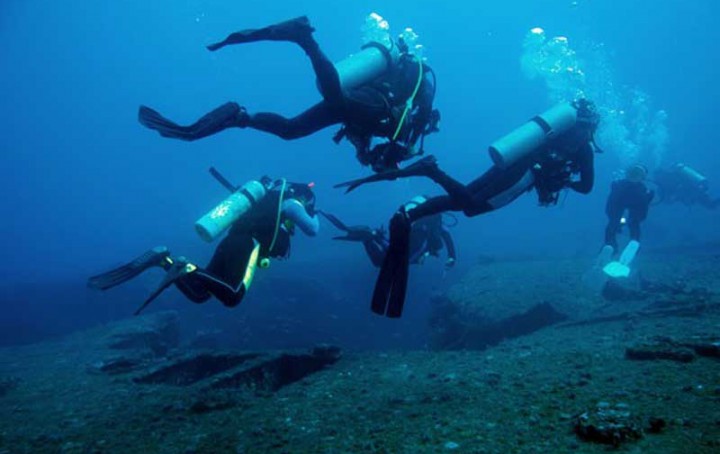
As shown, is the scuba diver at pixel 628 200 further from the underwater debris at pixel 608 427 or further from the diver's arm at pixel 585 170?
the underwater debris at pixel 608 427

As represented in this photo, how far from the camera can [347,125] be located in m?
5.28

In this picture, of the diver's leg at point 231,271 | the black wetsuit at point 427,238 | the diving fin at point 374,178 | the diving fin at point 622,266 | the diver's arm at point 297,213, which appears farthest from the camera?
the diving fin at point 622,266

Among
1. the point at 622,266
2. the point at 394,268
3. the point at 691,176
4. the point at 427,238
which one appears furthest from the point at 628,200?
the point at 394,268

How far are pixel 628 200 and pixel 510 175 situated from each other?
7.16 meters

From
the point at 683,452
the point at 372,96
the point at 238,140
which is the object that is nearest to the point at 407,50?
the point at 372,96

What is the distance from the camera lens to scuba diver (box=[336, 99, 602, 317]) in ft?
15.2

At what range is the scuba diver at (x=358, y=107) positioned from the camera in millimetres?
4555

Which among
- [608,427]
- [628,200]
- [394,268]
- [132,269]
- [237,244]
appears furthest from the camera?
[628,200]

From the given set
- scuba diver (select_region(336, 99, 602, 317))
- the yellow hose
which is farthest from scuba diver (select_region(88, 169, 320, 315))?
the yellow hose

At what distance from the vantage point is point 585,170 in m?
6.26

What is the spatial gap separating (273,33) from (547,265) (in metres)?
11.9

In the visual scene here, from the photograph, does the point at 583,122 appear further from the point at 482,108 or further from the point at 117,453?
the point at 482,108

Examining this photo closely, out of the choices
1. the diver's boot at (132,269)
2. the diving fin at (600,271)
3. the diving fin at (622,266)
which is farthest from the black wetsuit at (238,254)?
the diving fin at (600,271)

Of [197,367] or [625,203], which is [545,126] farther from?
[197,367]
